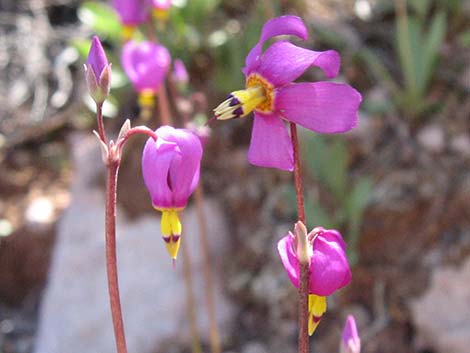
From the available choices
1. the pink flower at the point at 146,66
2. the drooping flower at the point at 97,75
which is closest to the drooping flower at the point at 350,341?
the drooping flower at the point at 97,75

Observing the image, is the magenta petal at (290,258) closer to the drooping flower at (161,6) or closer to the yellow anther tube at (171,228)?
the yellow anther tube at (171,228)

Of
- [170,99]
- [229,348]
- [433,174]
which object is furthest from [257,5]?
[229,348]

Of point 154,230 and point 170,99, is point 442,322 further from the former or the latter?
point 170,99

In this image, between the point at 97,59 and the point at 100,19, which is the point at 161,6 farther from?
the point at 97,59

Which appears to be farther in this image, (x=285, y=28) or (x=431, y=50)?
(x=431, y=50)

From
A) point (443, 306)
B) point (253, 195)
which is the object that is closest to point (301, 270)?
point (443, 306)

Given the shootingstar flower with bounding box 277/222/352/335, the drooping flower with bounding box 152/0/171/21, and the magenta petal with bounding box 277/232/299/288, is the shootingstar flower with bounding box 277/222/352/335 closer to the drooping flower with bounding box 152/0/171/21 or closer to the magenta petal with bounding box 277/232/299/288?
the magenta petal with bounding box 277/232/299/288

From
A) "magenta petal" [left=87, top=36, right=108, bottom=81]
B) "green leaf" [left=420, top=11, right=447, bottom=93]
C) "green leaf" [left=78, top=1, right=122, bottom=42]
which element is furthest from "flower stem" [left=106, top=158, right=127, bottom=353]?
"green leaf" [left=78, top=1, right=122, bottom=42]
